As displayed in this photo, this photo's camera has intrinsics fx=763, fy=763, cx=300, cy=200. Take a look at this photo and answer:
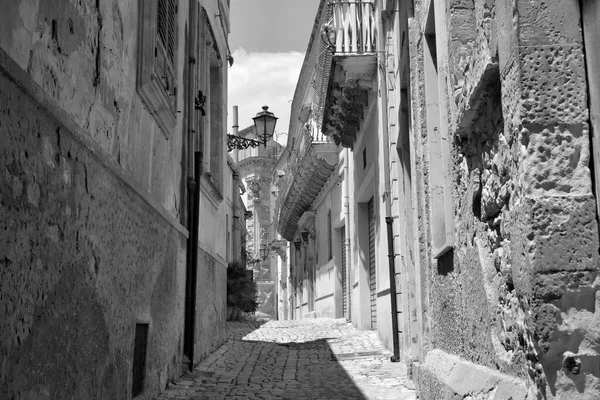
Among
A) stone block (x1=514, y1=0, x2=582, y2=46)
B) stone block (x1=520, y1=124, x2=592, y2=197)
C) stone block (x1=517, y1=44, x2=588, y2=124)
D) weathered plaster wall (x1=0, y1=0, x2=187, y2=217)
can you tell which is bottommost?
stone block (x1=520, y1=124, x2=592, y2=197)

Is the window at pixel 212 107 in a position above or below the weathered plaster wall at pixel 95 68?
above

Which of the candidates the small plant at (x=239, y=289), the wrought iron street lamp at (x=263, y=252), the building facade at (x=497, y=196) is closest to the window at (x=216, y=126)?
the building facade at (x=497, y=196)

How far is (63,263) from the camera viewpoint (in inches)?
160

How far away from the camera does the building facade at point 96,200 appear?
340cm

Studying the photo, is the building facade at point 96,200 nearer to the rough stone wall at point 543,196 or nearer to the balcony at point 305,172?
the rough stone wall at point 543,196

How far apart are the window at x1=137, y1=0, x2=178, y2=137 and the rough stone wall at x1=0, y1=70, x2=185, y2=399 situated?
3.46 ft

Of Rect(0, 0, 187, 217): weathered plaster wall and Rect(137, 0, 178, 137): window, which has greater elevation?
Rect(137, 0, 178, 137): window

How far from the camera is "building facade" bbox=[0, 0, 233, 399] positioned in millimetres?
3402

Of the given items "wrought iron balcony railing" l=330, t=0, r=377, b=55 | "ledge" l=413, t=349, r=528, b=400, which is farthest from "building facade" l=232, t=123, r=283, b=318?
"ledge" l=413, t=349, r=528, b=400

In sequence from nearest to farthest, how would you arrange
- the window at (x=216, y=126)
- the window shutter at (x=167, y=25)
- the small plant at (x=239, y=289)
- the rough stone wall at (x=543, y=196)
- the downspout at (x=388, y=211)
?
the rough stone wall at (x=543, y=196), the window shutter at (x=167, y=25), the downspout at (x=388, y=211), the window at (x=216, y=126), the small plant at (x=239, y=289)

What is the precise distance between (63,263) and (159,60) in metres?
3.83

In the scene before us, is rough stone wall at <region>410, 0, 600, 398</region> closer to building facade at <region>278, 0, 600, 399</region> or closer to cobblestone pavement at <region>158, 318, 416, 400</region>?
building facade at <region>278, 0, 600, 399</region>

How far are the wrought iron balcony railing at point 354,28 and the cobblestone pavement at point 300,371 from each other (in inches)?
184

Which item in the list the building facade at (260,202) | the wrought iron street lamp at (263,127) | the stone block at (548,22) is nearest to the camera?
the stone block at (548,22)
